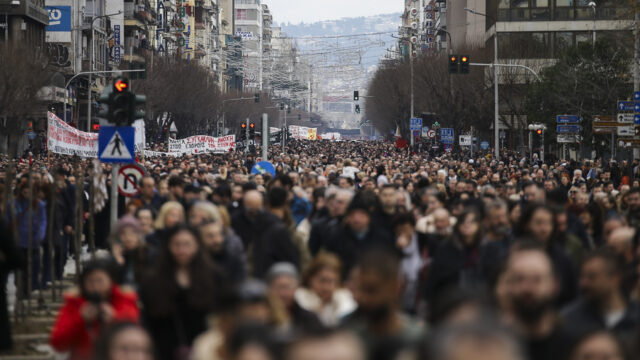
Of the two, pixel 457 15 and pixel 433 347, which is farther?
pixel 457 15

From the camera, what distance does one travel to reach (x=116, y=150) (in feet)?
53.0

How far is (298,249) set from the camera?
10547 millimetres

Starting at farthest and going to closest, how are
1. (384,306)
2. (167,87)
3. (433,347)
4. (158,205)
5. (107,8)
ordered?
1. (107,8)
2. (167,87)
3. (158,205)
4. (384,306)
5. (433,347)

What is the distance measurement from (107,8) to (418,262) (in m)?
86.2

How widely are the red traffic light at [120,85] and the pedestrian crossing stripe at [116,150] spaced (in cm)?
53

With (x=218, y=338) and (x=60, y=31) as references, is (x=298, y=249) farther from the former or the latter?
(x=60, y=31)

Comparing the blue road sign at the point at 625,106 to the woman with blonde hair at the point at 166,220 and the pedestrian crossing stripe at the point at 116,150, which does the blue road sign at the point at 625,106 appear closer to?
the pedestrian crossing stripe at the point at 116,150

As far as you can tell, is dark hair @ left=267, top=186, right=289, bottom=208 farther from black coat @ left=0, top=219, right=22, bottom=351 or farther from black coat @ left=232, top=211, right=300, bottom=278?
black coat @ left=0, top=219, right=22, bottom=351

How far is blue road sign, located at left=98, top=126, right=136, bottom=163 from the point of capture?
1608 cm

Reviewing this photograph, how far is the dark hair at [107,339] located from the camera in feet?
17.0

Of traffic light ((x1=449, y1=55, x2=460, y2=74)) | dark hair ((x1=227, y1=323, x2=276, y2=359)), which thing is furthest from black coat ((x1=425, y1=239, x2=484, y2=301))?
traffic light ((x1=449, y1=55, x2=460, y2=74))

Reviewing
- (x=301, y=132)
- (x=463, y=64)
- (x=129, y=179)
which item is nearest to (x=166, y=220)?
(x=129, y=179)

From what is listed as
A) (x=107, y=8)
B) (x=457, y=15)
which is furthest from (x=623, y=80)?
(x=457, y=15)

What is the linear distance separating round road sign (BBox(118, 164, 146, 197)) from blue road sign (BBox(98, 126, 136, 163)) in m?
1.69
